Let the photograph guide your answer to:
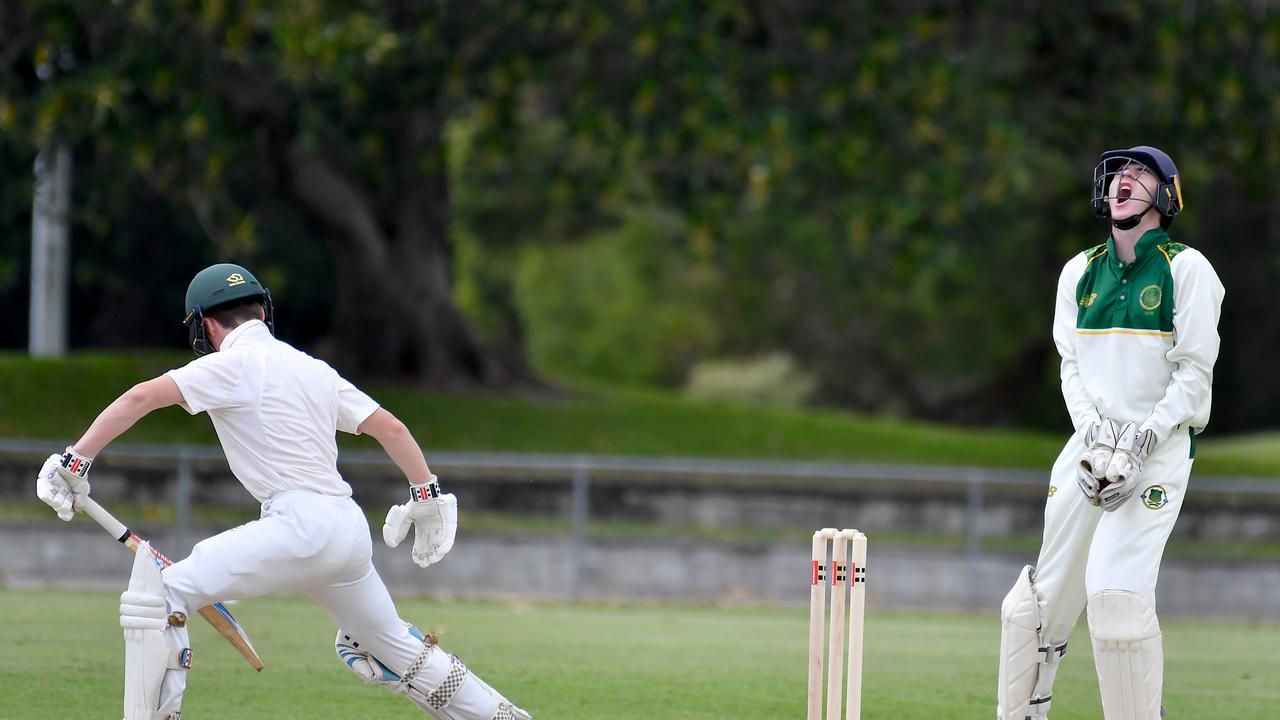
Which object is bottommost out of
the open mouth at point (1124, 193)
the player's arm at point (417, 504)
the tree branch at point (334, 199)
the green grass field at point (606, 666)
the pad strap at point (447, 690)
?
the green grass field at point (606, 666)

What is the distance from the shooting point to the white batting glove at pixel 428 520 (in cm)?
671

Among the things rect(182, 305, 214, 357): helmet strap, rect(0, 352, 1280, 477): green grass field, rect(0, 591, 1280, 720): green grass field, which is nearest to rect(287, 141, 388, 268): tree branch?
rect(0, 352, 1280, 477): green grass field

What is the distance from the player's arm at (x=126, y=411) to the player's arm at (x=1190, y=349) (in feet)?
11.6

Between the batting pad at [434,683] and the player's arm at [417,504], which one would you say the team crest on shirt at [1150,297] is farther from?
the batting pad at [434,683]

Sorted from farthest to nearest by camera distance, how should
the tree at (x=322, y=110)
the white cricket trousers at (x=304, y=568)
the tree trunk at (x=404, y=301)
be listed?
the tree trunk at (x=404, y=301) < the tree at (x=322, y=110) < the white cricket trousers at (x=304, y=568)

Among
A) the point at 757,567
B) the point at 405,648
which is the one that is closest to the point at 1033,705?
the point at 405,648

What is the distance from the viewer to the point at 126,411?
6.12 m

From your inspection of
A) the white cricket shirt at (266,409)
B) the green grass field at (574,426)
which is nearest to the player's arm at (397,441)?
the white cricket shirt at (266,409)

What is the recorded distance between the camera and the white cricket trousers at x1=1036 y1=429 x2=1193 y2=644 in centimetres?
635

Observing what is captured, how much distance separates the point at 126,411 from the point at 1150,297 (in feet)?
12.3

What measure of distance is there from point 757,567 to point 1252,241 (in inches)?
795

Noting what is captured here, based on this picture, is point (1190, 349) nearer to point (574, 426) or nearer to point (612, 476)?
point (612, 476)

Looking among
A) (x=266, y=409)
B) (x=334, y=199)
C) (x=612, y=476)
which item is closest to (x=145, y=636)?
(x=266, y=409)

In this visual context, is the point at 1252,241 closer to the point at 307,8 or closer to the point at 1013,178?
the point at 1013,178
